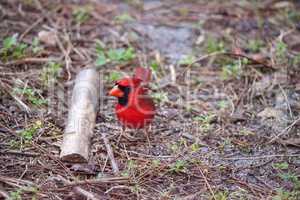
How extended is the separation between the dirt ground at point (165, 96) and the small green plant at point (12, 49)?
1 cm

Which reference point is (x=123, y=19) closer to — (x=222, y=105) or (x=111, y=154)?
(x=222, y=105)

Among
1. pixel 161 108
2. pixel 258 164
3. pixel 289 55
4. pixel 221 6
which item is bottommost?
pixel 258 164

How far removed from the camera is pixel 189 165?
350 cm

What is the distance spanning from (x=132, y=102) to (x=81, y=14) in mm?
1974

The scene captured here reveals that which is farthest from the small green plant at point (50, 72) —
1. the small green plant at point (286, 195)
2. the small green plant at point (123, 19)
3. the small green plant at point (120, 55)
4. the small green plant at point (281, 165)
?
the small green plant at point (286, 195)

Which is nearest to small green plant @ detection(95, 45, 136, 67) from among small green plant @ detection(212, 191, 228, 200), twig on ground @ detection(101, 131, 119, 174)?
twig on ground @ detection(101, 131, 119, 174)

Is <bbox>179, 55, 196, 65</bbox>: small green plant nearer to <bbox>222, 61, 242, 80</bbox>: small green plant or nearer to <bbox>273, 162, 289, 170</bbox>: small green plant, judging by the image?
<bbox>222, 61, 242, 80</bbox>: small green plant

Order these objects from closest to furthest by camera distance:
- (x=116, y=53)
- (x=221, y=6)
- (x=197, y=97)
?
(x=197, y=97)
(x=116, y=53)
(x=221, y=6)

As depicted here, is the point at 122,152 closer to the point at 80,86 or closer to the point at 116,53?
the point at 80,86

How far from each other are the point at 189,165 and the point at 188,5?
284 centimetres

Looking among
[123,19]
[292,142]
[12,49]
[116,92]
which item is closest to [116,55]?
[123,19]

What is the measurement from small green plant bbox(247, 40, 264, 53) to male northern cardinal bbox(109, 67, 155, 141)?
1655mm

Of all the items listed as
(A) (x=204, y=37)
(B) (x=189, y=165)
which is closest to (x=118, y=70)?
(A) (x=204, y=37)

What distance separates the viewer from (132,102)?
12.2 ft
